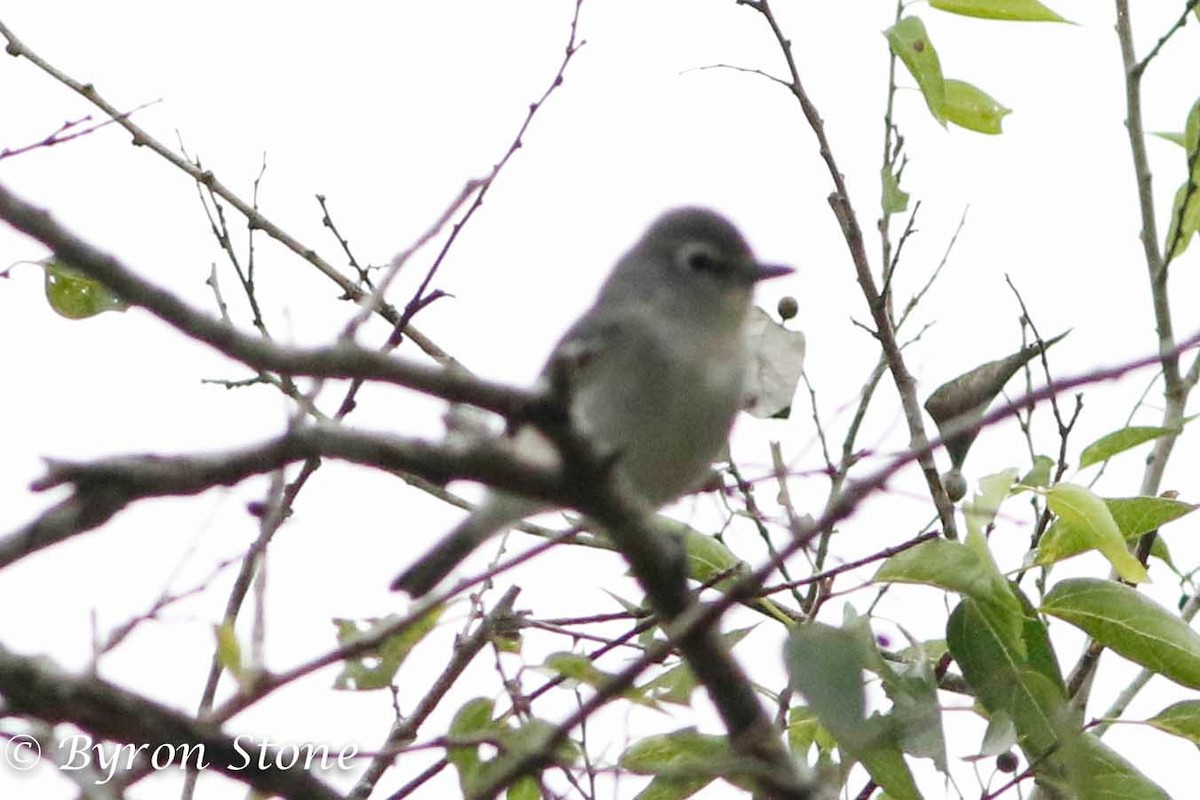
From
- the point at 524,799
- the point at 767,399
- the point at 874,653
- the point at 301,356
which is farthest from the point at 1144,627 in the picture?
the point at 301,356

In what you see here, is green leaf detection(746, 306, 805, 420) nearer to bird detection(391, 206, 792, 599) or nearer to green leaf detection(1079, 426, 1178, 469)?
bird detection(391, 206, 792, 599)

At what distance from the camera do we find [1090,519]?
252cm

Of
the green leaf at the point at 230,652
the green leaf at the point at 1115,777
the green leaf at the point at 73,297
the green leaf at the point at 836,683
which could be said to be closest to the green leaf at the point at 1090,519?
the green leaf at the point at 1115,777

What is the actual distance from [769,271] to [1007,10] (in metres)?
0.84

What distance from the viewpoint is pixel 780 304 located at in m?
3.61

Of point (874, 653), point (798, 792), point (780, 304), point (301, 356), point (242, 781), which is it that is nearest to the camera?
point (301, 356)

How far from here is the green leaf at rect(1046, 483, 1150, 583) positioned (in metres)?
2.52

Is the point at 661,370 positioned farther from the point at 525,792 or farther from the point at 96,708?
the point at 96,708

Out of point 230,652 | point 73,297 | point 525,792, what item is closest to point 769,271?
point 525,792

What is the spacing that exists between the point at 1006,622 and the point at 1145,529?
0.45 m

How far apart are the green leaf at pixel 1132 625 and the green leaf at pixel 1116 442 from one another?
0.84 feet

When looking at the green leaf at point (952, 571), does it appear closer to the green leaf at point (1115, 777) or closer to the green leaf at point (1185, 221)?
the green leaf at point (1115, 777)

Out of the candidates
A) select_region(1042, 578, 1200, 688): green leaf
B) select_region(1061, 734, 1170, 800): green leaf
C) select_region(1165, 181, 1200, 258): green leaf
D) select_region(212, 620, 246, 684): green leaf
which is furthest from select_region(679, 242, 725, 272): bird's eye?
select_region(212, 620, 246, 684): green leaf

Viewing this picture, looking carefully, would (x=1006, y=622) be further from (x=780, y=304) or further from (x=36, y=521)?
(x=36, y=521)
